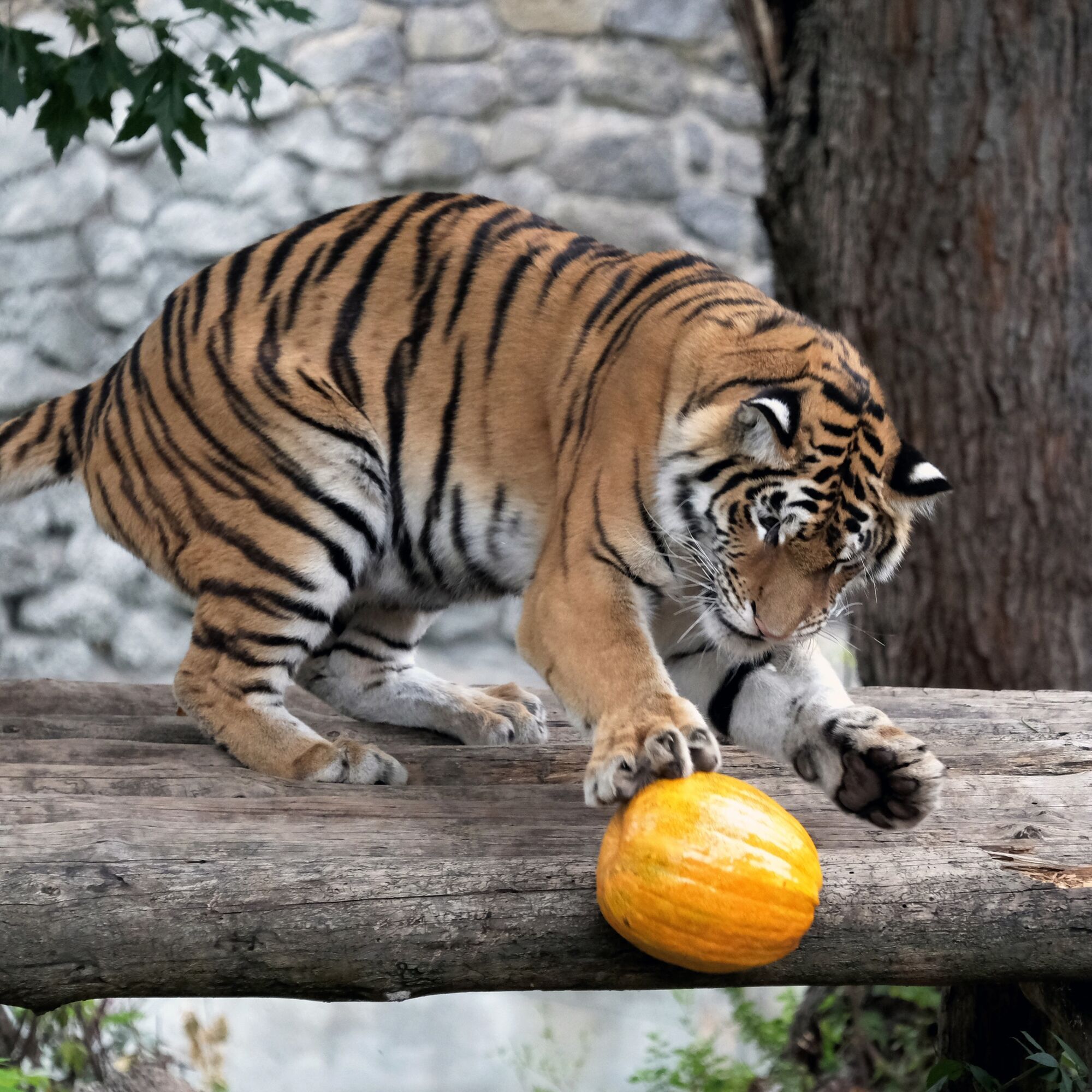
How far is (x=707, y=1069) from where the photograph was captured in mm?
4230

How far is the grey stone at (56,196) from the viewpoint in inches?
211

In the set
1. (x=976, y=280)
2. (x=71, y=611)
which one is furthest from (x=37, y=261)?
(x=976, y=280)

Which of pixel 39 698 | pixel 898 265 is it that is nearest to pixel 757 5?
pixel 898 265

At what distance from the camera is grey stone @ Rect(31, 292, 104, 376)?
5445 millimetres

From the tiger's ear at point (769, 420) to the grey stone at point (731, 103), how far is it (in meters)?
4.06

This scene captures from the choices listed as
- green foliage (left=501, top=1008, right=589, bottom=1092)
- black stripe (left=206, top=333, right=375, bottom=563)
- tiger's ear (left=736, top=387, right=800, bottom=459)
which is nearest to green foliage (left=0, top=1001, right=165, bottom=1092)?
black stripe (left=206, top=333, right=375, bottom=563)

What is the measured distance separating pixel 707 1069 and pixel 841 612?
2.56 meters

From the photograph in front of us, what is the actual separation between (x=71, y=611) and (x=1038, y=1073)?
428 centimetres

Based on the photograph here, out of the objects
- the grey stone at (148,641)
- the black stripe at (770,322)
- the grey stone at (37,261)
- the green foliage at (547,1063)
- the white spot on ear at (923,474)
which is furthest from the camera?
the grey stone at (148,641)

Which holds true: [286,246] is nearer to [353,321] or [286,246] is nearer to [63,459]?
[353,321]

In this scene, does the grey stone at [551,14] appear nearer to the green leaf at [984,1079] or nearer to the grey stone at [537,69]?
the grey stone at [537,69]

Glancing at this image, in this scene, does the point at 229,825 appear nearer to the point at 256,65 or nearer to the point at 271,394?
the point at 271,394

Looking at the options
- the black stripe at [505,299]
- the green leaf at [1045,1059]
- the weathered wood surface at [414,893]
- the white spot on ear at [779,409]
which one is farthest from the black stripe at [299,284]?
the green leaf at [1045,1059]

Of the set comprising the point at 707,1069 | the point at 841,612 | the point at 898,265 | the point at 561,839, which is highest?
the point at 898,265
